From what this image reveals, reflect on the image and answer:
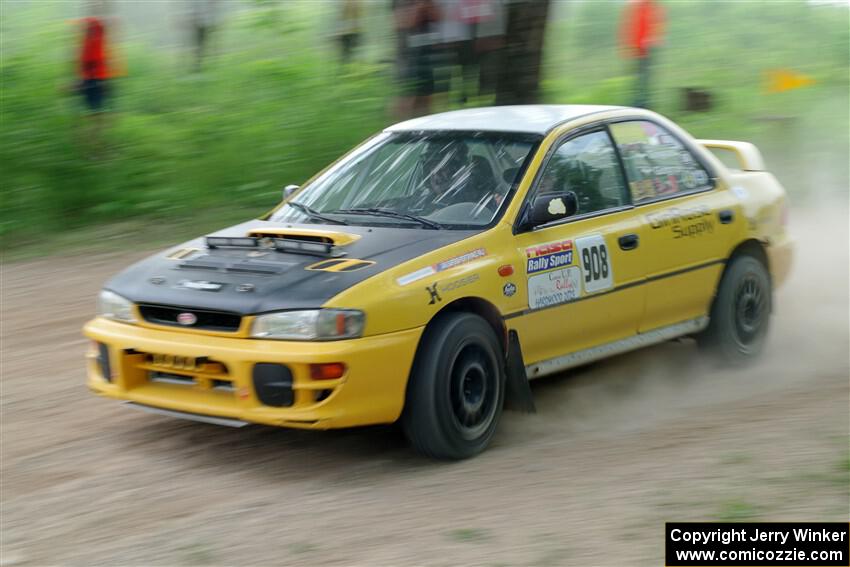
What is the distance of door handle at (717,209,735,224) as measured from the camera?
7410 mm

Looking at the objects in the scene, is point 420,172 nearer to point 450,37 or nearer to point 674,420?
point 674,420

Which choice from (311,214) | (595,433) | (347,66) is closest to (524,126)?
(311,214)

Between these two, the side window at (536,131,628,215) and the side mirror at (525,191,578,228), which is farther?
the side window at (536,131,628,215)

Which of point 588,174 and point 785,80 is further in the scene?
point 785,80

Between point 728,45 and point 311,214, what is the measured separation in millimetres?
18183

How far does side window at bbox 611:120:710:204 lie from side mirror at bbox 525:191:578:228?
727mm

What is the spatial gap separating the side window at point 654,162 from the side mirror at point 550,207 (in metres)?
0.73

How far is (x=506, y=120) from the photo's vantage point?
6836mm

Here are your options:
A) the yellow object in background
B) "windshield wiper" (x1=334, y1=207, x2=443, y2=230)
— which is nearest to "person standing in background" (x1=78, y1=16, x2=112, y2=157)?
"windshield wiper" (x1=334, y1=207, x2=443, y2=230)

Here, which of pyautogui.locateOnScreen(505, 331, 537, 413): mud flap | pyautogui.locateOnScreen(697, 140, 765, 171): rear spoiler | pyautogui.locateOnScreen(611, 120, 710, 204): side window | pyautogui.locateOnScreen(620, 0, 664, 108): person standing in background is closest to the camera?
pyautogui.locateOnScreen(505, 331, 537, 413): mud flap

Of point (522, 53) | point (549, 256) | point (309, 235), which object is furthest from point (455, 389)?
point (522, 53)

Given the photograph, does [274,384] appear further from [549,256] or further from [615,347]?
[615,347]

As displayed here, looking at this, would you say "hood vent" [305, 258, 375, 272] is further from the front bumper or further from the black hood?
the front bumper

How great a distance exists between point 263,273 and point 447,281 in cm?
86
